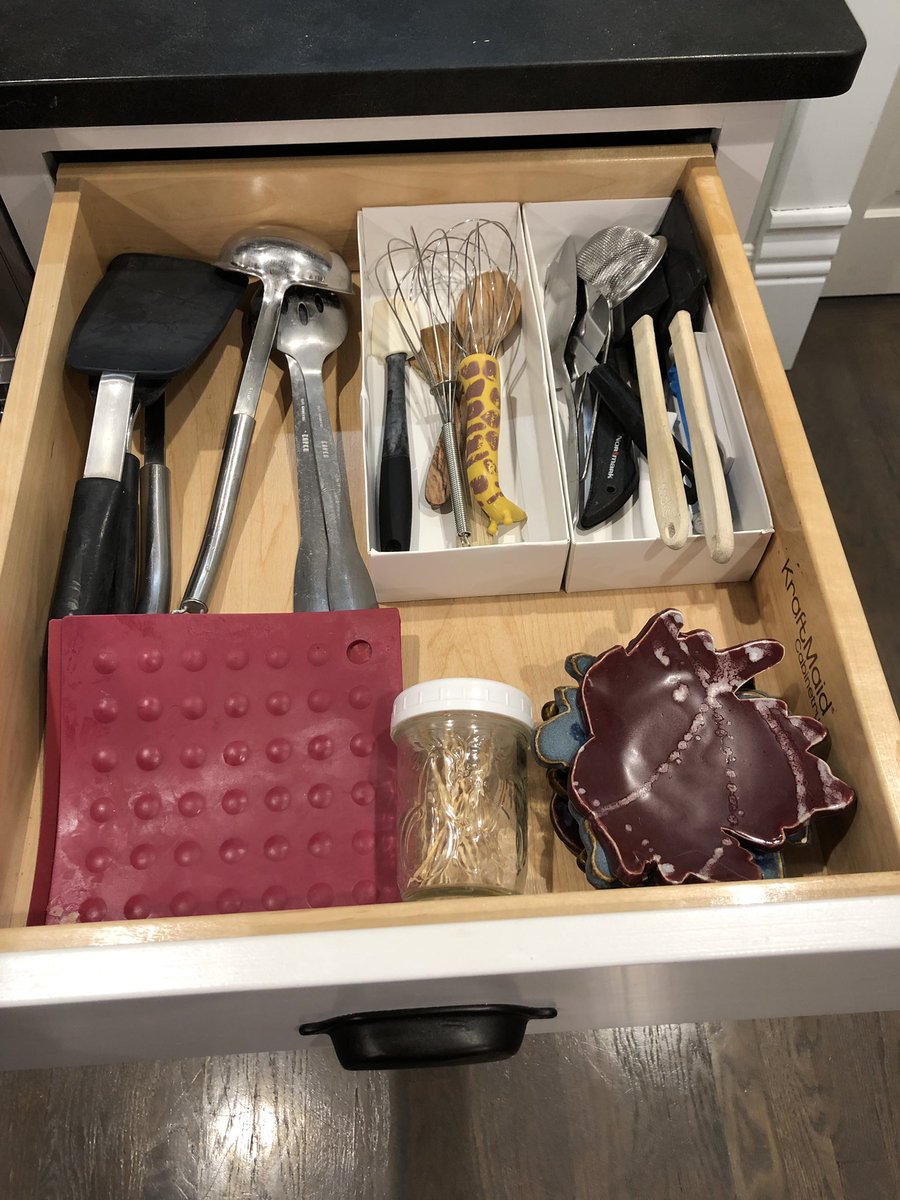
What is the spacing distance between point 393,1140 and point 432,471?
2.21 feet

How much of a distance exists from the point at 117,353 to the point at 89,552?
A: 0.48 feet

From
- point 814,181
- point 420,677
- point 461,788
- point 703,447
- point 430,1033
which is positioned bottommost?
point 430,1033

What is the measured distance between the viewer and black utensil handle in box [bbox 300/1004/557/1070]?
444 millimetres

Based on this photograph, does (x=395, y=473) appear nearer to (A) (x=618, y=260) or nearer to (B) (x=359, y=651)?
(B) (x=359, y=651)

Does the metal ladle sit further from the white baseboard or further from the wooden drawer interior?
the white baseboard

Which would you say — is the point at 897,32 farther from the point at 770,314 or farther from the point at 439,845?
the point at 439,845

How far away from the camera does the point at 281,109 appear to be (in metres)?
0.63

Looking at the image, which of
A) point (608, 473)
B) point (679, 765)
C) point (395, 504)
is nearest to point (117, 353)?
point (395, 504)

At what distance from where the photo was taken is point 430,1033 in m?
0.45

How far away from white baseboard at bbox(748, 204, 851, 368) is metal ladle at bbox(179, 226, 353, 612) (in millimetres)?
665

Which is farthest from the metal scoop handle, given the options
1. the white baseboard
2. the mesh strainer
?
the white baseboard

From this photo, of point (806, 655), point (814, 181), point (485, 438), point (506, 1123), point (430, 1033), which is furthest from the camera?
point (814, 181)

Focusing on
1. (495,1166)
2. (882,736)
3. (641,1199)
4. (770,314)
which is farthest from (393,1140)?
(770,314)

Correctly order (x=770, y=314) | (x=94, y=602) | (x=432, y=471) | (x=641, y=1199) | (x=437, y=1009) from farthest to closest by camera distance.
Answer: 1. (x=770, y=314)
2. (x=641, y=1199)
3. (x=432, y=471)
4. (x=94, y=602)
5. (x=437, y=1009)
